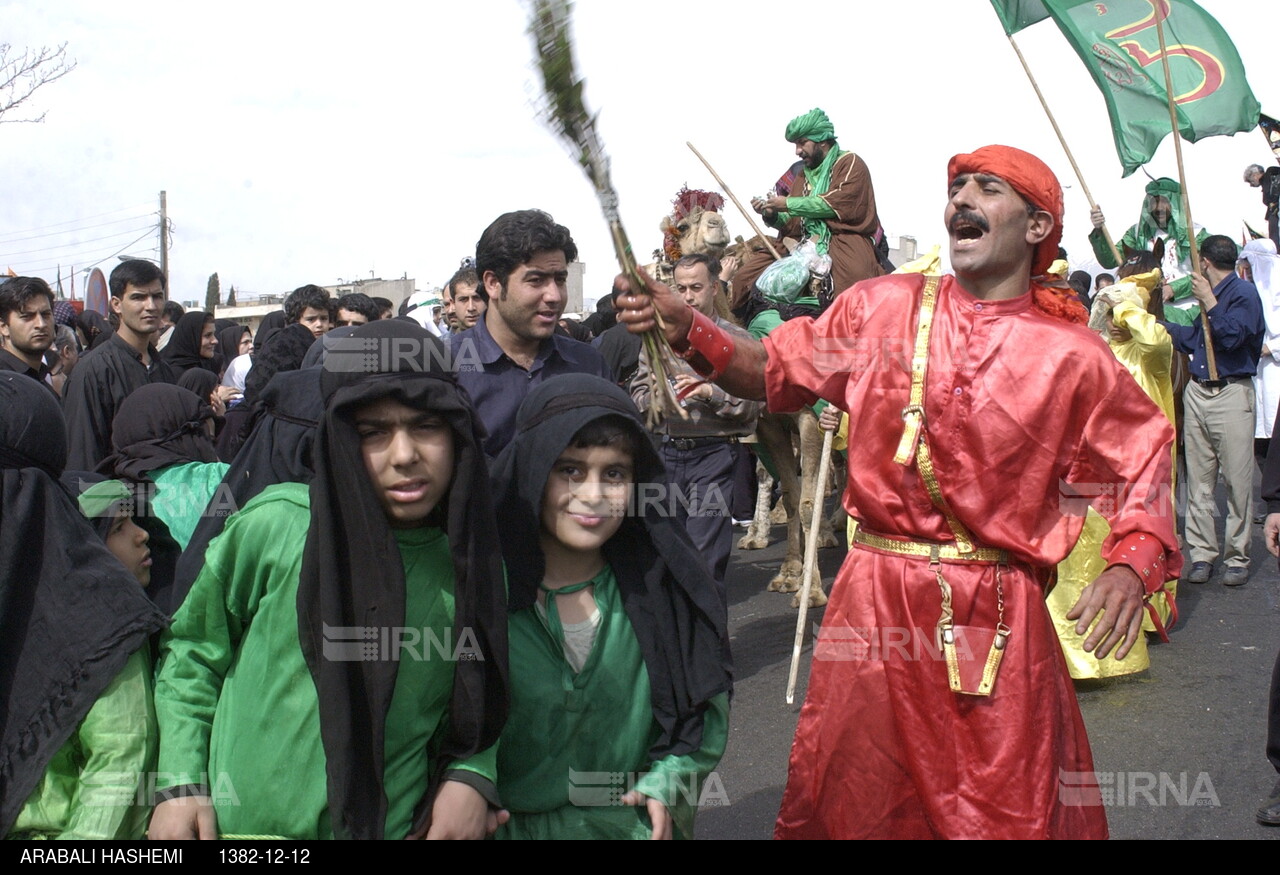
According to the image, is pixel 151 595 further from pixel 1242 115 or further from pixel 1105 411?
pixel 1242 115

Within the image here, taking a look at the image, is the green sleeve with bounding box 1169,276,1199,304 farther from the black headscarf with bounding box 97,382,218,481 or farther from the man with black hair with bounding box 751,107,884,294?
the black headscarf with bounding box 97,382,218,481

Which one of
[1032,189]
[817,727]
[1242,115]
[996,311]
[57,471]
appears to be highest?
[1242,115]

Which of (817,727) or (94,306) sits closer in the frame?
(817,727)

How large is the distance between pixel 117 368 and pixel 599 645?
4593 millimetres

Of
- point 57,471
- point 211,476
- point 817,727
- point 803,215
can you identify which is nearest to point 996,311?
point 817,727

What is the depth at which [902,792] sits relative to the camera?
3111 mm

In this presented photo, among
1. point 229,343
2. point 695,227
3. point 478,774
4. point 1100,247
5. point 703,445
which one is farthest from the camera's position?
point 229,343

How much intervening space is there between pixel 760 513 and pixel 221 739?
8.11 meters

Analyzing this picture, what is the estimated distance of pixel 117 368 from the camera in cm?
636

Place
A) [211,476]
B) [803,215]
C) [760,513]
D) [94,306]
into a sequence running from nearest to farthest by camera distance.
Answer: [211,476] → [803,215] → [760,513] → [94,306]

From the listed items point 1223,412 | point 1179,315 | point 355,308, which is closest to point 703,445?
point 355,308

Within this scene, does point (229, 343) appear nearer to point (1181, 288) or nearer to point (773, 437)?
point (773, 437)

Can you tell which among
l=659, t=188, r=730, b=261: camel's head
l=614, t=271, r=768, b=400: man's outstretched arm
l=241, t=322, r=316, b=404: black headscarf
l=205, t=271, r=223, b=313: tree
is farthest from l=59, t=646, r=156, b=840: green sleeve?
l=205, t=271, r=223, b=313: tree
